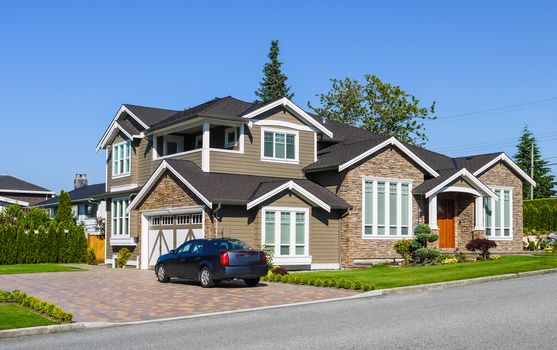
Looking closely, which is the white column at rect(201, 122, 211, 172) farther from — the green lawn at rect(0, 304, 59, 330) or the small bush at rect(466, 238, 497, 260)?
the green lawn at rect(0, 304, 59, 330)

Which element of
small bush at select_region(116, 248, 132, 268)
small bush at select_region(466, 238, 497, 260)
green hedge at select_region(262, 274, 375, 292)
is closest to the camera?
green hedge at select_region(262, 274, 375, 292)

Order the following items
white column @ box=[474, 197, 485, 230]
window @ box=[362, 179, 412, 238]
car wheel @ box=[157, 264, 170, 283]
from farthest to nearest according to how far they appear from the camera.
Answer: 1. white column @ box=[474, 197, 485, 230]
2. window @ box=[362, 179, 412, 238]
3. car wheel @ box=[157, 264, 170, 283]

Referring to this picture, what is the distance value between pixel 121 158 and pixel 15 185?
128 ft

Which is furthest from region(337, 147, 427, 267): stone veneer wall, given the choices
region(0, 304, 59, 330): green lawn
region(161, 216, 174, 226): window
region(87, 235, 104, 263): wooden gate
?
region(0, 304, 59, 330): green lawn

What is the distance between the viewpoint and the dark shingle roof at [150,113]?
120 feet

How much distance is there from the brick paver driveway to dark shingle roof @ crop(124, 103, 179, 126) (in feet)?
40.7

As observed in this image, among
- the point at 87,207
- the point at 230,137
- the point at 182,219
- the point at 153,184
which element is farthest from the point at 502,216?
the point at 87,207

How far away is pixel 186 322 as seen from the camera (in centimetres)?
1527

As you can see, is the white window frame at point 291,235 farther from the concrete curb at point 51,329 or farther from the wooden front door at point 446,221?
the concrete curb at point 51,329

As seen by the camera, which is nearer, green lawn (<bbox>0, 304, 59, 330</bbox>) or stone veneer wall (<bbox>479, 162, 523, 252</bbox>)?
green lawn (<bbox>0, 304, 59, 330</bbox>)

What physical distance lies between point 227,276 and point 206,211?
266 inches

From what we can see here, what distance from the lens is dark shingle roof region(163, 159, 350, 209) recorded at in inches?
1112

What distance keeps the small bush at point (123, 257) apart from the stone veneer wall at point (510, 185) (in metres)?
18.5

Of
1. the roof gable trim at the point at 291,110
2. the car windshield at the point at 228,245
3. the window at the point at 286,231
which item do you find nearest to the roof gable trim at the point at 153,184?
the window at the point at 286,231
